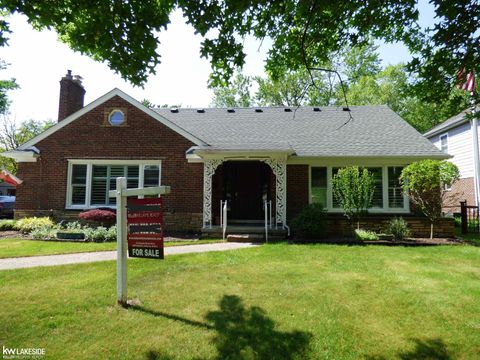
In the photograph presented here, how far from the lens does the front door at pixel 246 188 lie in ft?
47.3

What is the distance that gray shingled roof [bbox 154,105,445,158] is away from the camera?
13016 millimetres

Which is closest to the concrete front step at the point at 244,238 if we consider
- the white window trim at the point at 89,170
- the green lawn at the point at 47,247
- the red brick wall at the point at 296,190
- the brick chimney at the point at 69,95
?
the green lawn at the point at 47,247

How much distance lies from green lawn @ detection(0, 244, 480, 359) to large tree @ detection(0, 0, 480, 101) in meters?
3.09

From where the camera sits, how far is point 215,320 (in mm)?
4406

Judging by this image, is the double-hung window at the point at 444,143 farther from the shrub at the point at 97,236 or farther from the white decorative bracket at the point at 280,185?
the shrub at the point at 97,236

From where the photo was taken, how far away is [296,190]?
43.7 feet

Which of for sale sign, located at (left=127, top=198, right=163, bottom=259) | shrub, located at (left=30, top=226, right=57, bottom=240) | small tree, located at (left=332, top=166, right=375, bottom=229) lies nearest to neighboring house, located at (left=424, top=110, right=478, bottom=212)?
small tree, located at (left=332, top=166, right=375, bottom=229)

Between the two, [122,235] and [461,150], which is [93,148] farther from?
[461,150]

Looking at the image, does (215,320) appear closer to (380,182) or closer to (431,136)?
(380,182)

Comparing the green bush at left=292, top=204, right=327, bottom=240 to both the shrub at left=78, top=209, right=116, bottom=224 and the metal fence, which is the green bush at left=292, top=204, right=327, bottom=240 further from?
the shrub at left=78, top=209, right=116, bottom=224

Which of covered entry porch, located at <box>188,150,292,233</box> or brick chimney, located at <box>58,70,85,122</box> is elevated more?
brick chimney, located at <box>58,70,85,122</box>

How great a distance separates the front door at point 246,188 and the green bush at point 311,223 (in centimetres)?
337

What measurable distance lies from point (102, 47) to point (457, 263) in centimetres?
866

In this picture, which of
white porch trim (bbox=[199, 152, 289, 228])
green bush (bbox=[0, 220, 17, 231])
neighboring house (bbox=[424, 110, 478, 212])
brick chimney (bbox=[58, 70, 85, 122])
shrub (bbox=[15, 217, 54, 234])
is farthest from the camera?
neighboring house (bbox=[424, 110, 478, 212])
